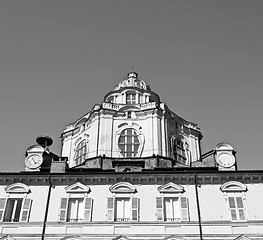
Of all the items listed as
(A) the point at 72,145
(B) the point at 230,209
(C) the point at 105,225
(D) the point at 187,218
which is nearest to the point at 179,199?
(D) the point at 187,218

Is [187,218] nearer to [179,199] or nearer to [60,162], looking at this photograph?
[179,199]

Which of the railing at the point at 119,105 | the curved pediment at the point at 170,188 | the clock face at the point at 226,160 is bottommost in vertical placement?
the curved pediment at the point at 170,188

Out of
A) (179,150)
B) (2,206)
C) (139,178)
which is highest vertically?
(179,150)

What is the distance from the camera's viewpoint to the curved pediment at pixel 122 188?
26.8 metres

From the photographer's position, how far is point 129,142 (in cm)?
3759

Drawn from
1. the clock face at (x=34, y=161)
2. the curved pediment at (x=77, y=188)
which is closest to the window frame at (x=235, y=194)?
the curved pediment at (x=77, y=188)

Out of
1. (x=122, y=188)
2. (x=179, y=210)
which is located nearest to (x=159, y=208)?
(x=179, y=210)

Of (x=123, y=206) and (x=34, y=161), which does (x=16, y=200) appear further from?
(x=123, y=206)

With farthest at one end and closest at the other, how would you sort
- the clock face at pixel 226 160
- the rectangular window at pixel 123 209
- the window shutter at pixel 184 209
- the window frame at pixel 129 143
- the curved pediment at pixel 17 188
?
1. the window frame at pixel 129 143
2. the clock face at pixel 226 160
3. the curved pediment at pixel 17 188
4. the rectangular window at pixel 123 209
5. the window shutter at pixel 184 209

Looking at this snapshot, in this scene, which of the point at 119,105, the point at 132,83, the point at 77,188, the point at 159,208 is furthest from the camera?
the point at 132,83

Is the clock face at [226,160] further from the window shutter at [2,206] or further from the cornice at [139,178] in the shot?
the window shutter at [2,206]

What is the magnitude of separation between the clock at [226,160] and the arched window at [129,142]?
30.1ft

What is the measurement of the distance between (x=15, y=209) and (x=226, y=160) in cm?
1508

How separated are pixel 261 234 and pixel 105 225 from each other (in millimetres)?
9529
